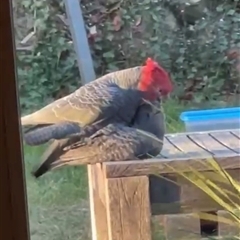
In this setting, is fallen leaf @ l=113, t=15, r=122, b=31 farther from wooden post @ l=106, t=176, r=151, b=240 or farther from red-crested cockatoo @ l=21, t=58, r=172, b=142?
wooden post @ l=106, t=176, r=151, b=240

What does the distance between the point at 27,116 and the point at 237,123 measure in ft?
1.35

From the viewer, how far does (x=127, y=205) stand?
39.2 inches

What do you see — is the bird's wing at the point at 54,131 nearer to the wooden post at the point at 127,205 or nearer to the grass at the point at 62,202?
the grass at the point at 62,202

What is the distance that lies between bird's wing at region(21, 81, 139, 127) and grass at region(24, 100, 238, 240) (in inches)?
2.7

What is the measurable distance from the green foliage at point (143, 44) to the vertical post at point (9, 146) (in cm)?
8

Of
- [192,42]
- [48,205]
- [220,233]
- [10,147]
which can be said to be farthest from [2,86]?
[220,233]

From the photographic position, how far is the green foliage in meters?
0.98

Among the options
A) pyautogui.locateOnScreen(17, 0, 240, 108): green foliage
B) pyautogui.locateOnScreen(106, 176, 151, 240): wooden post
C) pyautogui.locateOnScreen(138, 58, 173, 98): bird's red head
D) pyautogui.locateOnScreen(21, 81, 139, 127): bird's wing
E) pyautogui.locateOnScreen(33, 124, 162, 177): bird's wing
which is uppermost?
pyautogui.locateOnScreen(17, 0, 240, 108): green foliage

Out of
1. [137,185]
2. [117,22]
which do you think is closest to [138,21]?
[117,22]

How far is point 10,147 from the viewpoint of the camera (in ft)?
2.91

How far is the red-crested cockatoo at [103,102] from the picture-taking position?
0.98 metres

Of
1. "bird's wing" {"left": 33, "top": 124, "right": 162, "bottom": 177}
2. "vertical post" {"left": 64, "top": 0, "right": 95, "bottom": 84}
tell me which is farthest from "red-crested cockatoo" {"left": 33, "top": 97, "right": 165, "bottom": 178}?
"vertical post" {"left": 64, "top": 0, "right": 95, "bottom": 84}

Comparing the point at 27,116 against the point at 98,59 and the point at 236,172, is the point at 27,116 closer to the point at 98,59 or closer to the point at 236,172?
the point at 98,59

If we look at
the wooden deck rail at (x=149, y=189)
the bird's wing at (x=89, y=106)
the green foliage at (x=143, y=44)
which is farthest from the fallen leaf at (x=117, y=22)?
the wooden deck rail at (x=149, y=189)
